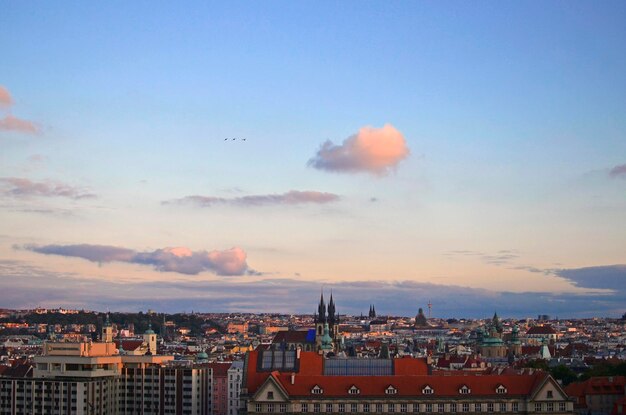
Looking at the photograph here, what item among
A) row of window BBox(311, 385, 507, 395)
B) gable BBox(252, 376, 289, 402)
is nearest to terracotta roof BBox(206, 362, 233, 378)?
row of window BBox(311, 385, 507, 395)

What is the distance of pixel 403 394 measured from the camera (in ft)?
314

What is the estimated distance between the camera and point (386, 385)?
9625 cm

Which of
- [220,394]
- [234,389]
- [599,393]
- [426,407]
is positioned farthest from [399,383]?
[220,394]

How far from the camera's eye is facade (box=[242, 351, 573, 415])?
94688 mm

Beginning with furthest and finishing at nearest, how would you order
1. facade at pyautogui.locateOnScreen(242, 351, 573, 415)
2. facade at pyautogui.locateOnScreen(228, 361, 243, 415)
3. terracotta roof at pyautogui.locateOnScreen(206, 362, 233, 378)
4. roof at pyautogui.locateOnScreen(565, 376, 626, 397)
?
terracotta roof at pyautogui.locateOnScreen(206, 362, 233, 378) < facade at pyautogui.locateOnScreen(228, 361, 243, 415) < roof at pyautogui.locateOnScreen(565, 376, 626, 397) < facade at pyautogui.locateOnScreen(242, 351, 573, 415)

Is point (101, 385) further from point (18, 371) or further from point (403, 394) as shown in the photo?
point (403, 394)

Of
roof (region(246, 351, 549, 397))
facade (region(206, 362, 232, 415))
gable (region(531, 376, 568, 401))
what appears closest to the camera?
gable (region(531, 376, 568, 401))

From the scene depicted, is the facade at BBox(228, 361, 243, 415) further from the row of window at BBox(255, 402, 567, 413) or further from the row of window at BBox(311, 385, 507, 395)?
the row of window at BBox(255, 402, 567, 413)

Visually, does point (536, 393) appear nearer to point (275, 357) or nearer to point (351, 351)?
point (275, 357)

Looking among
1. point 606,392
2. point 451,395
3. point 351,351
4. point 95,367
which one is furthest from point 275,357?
point 351,351

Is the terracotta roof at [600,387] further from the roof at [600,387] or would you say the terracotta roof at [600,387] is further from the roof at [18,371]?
the roof at [18,371]

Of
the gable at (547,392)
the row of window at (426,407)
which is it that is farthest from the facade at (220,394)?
the gable at (547,392)

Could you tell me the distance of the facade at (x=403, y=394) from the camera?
94688 mm

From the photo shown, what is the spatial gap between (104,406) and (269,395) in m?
34.5
